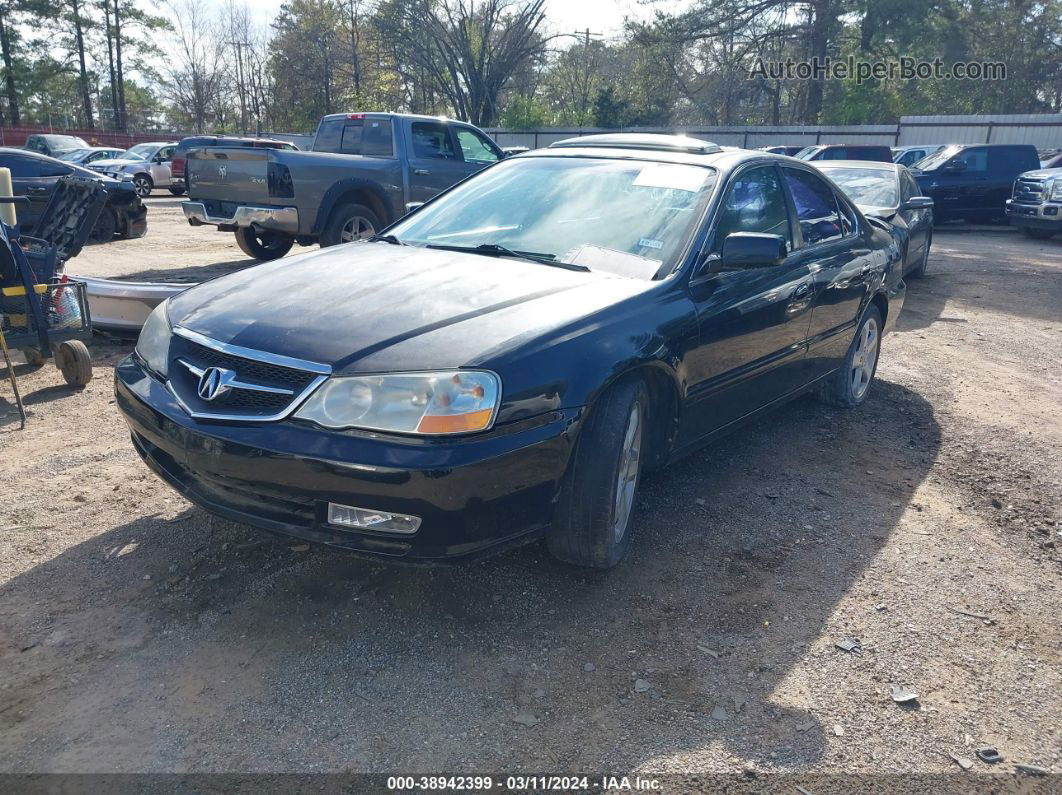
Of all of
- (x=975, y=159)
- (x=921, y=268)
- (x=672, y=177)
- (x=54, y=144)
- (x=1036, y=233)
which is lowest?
(x=921, y=268)

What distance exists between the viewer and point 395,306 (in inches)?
120

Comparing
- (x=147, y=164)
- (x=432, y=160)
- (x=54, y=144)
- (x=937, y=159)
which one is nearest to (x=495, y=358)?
(x=432, y=160)

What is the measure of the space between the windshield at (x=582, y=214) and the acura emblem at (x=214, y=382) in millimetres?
1415

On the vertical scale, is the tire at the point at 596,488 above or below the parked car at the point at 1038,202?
below

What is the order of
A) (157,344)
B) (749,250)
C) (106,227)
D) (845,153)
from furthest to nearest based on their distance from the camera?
1. (845,153)
2. (106,227)
3. (749,250)
4. (157,344)

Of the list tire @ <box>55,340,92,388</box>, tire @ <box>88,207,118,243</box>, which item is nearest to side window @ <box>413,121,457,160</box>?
tire @ <box>88,207,118,243</box>

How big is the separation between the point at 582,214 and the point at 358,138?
7.89 metres

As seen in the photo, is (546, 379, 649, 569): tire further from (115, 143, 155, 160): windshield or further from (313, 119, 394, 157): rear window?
(115, 143, 155, 160): windshield

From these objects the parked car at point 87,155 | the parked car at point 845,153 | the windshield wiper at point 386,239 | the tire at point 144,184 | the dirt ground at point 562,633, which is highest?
the parked car at point 87,155

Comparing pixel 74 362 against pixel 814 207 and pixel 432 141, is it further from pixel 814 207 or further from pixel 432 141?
pixel 432 141

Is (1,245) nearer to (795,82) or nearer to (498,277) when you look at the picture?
(498,277)

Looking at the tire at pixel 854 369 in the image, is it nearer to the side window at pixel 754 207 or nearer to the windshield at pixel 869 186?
the side window at pixel 754 207

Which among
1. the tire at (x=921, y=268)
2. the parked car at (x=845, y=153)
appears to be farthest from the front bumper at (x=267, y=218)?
the parked car at (x=845, y=153)

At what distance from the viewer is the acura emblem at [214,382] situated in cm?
280
